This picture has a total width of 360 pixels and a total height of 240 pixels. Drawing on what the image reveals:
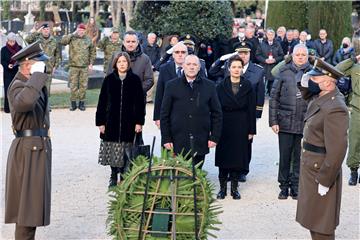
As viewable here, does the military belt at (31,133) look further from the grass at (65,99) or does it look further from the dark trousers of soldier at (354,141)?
the grass at (65,99)

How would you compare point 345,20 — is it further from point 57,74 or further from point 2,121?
point 2,121

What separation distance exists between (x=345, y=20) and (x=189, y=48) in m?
11.8

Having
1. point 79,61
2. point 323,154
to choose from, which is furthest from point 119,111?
point 79,61

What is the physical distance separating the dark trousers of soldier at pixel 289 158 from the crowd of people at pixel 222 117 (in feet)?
0.04

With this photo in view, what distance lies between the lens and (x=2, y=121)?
49.6ft

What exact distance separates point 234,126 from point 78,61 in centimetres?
782

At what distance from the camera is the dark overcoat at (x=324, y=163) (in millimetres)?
6531

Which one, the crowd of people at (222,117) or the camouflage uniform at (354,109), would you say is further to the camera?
the camouflage uniform at (354,109)

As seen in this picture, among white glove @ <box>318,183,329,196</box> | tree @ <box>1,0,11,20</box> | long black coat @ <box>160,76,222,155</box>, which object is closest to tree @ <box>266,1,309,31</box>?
long black coat @ <box>160,76,222,155</box>

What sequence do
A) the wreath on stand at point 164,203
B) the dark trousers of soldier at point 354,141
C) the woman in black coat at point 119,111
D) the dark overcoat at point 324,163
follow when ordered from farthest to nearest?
the dark trousers of soldier at point 354,141, the woman in black coat at point 119,111, the dark overcoat at point 324,163, the wreath on stand at point 164,203

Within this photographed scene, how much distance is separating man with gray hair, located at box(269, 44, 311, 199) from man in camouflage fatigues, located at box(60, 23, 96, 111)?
790 cm

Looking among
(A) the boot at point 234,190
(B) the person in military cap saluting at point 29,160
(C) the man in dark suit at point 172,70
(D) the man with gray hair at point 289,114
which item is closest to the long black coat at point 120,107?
(C) the man in dark suit at point 172,70

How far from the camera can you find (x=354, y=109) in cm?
1039

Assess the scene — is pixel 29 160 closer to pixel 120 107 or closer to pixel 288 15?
pixel 120 107
